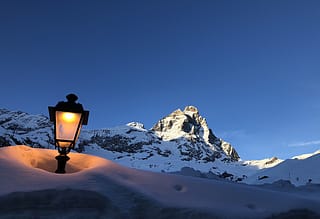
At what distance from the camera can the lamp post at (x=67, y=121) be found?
10.6 feet

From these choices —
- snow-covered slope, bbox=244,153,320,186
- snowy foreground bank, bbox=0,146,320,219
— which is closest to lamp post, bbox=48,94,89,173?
snowy foreground bank, bbox=0,146,320,219

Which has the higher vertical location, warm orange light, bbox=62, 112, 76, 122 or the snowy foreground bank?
warm orange light, bbox=62, 112, 76, 122

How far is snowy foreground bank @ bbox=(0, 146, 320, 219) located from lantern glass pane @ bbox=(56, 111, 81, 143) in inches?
14.3

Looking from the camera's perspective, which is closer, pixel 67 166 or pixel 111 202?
pixel 111 202

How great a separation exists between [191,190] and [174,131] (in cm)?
19343

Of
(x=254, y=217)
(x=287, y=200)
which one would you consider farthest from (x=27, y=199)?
(x=287, y=200)

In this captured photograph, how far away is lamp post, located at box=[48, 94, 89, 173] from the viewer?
3217mm

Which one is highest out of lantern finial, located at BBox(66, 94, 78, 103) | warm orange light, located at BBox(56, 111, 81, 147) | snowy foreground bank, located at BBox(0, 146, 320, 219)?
lantern finial, located at BBox(66, 94, 78, 103)

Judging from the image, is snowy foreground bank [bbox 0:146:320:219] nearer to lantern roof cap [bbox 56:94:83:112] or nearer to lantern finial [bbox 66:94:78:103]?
lantern roof cap [bbox 56:94:83:112]

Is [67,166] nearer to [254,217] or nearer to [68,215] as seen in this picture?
[68,215]

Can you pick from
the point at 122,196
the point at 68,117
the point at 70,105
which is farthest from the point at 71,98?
the point at 122,196

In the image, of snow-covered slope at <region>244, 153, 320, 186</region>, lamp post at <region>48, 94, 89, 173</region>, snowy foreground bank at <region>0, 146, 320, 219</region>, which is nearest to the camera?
snowy foreground bank at <region>0, 146, 320, 219</region>

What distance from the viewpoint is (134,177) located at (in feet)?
9.28

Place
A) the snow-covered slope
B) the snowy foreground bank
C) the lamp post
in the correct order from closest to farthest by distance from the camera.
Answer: the snowy foreground bank
the lamp post
the snow-covered slope
